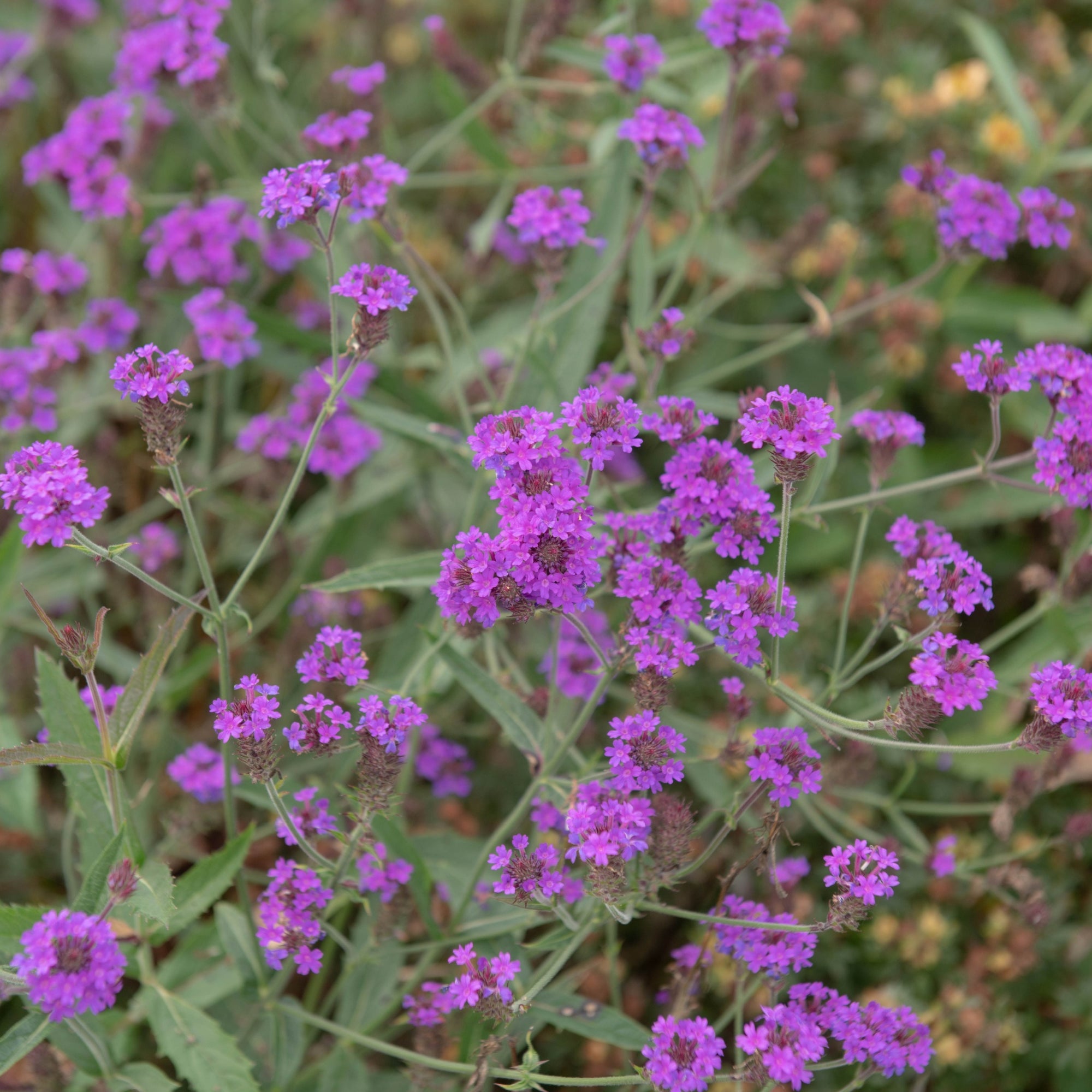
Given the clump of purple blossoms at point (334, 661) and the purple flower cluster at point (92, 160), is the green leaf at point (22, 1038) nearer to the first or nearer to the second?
the clump of purple blossoms at point (334, 661)

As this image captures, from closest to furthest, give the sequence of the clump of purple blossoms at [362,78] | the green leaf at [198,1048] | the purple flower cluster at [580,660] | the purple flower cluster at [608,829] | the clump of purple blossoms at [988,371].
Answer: the purple flower cluster at [608,829]
the green leaf at [198,1048]
the clump of purple blossoms at [988,371]
the purple flower cluster at [580,660]
the clump of purple blossoms at [362,78]

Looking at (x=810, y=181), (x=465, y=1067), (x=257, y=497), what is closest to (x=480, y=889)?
(x=465, y=1067)

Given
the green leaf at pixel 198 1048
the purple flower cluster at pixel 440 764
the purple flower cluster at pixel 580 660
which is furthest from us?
the purple flower cluster at pixel 440 764

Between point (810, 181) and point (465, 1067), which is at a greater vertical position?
point (810, 181)

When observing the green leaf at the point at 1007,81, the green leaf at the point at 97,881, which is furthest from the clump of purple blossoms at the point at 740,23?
the green leaf at the point at 97,881

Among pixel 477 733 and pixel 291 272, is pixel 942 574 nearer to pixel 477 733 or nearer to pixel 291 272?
pixel 477 733

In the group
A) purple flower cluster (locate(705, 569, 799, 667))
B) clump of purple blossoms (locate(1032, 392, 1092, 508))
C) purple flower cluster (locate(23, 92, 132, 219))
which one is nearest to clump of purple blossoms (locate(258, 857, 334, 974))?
purple flower cluster (locate(705, 569, 799, 667))
